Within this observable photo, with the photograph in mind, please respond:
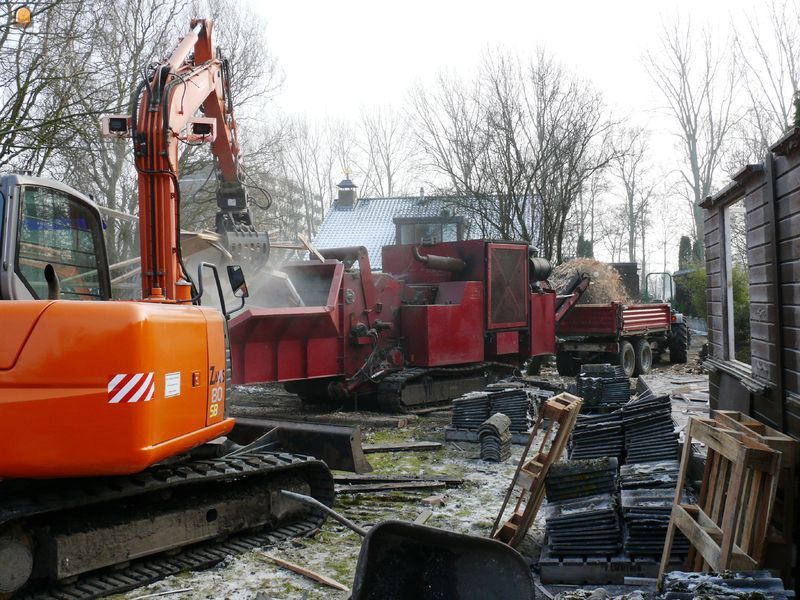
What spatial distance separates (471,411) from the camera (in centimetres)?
955

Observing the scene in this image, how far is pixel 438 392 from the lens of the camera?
12258mm

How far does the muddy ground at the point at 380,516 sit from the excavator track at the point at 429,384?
1.21ft

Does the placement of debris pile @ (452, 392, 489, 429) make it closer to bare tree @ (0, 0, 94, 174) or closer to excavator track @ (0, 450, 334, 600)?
excavator track @ (0, 450, 334, 600)

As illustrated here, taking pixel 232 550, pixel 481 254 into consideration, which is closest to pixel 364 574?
pixel 232 550

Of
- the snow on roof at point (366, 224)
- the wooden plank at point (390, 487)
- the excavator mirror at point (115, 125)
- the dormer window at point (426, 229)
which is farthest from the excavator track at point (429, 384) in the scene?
Result: the snow on roof at point (366, 224)

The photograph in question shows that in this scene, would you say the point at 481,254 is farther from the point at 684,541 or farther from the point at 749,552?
the point at 749,552

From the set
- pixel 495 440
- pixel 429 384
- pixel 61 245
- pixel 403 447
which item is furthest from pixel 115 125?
pixel 429 384

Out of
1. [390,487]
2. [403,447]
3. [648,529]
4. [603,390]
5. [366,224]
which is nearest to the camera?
[648,529]

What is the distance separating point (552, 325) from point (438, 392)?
3587 mm

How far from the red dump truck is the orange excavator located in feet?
35.6

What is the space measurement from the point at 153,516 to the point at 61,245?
6.16 ft

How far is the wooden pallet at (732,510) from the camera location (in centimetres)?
371

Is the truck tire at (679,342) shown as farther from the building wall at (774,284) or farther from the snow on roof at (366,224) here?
the snow on roof at (366,224)

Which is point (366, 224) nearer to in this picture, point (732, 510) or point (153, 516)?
point (153, 516)
